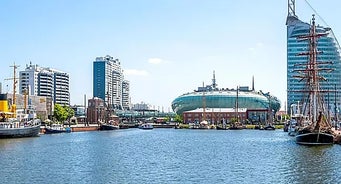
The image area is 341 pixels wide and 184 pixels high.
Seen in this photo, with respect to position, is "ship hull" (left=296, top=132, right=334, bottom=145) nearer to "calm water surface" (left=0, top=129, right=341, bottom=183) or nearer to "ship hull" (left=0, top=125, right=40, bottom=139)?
"calm water surface" (left=0, top=129, right=341, bottom=183)

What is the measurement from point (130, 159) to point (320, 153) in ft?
76.0

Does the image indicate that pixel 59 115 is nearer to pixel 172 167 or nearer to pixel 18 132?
pixel 18 132

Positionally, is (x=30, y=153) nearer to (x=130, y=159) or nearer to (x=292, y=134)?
(x=130, y=159)

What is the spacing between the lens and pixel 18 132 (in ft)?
363

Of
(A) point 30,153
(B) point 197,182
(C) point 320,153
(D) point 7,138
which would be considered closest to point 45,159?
(A) point 30,153

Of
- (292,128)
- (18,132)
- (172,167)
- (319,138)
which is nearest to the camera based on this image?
(172,167)

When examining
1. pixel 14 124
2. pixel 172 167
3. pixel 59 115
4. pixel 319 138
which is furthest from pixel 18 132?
pixel 59 115

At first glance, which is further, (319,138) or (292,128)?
(292,128)

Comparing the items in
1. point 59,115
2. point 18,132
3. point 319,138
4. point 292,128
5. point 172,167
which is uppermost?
point 59,115

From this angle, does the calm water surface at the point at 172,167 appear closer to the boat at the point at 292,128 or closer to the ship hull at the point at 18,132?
the ship hull at the point at 18,132

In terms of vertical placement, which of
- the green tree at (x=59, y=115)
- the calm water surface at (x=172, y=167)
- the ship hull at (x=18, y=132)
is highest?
the green tree at (x=59, y=115)

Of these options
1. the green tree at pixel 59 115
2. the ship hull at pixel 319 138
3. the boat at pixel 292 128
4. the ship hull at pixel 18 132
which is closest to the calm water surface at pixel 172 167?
the ship hull at pixel 319 138

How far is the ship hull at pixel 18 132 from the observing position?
10744 cm

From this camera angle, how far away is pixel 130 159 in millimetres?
61625
